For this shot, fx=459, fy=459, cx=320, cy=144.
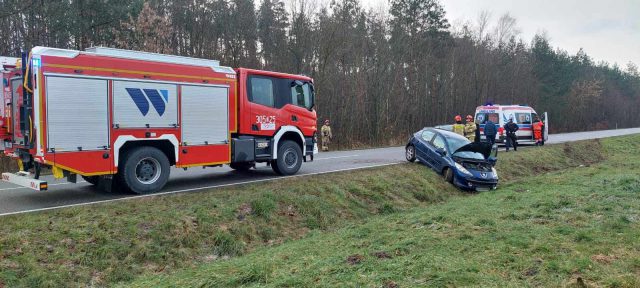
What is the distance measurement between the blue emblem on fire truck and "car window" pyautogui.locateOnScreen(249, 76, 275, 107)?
2406 mm

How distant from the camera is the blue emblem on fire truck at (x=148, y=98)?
945cm

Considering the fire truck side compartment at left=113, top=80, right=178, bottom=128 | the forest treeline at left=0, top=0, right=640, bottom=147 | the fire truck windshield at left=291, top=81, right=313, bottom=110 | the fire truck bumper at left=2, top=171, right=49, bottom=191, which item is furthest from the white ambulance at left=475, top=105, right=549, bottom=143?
the fire truck bumper at left=2, top=171, right=49, bottom=191

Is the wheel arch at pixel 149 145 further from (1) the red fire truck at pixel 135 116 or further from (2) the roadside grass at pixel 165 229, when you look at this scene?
(2) the roadside grass at pixel 165 229

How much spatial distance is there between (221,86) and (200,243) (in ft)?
14.3

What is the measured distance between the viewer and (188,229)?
8.09 metres

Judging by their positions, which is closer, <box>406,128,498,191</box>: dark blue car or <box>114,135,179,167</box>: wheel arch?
<box>114,135,179,167</box>: wheel arch

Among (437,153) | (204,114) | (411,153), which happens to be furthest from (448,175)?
(204,114)

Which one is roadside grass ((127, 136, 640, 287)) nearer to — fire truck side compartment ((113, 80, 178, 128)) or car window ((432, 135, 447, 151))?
fire truck side compartment ((113, 80, 178, 128))

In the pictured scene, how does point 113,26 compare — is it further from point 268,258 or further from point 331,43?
point 268,258

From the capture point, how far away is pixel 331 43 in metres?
29.2

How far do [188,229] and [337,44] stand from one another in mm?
22981

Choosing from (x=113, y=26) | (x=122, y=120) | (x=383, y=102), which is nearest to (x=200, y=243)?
(x=122, y=120)

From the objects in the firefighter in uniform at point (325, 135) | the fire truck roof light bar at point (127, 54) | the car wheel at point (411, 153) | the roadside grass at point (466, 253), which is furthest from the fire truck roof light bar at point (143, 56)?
the firefighter in uniform at point (325, 135)

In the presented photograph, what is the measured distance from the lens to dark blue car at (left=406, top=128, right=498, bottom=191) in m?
14.2
